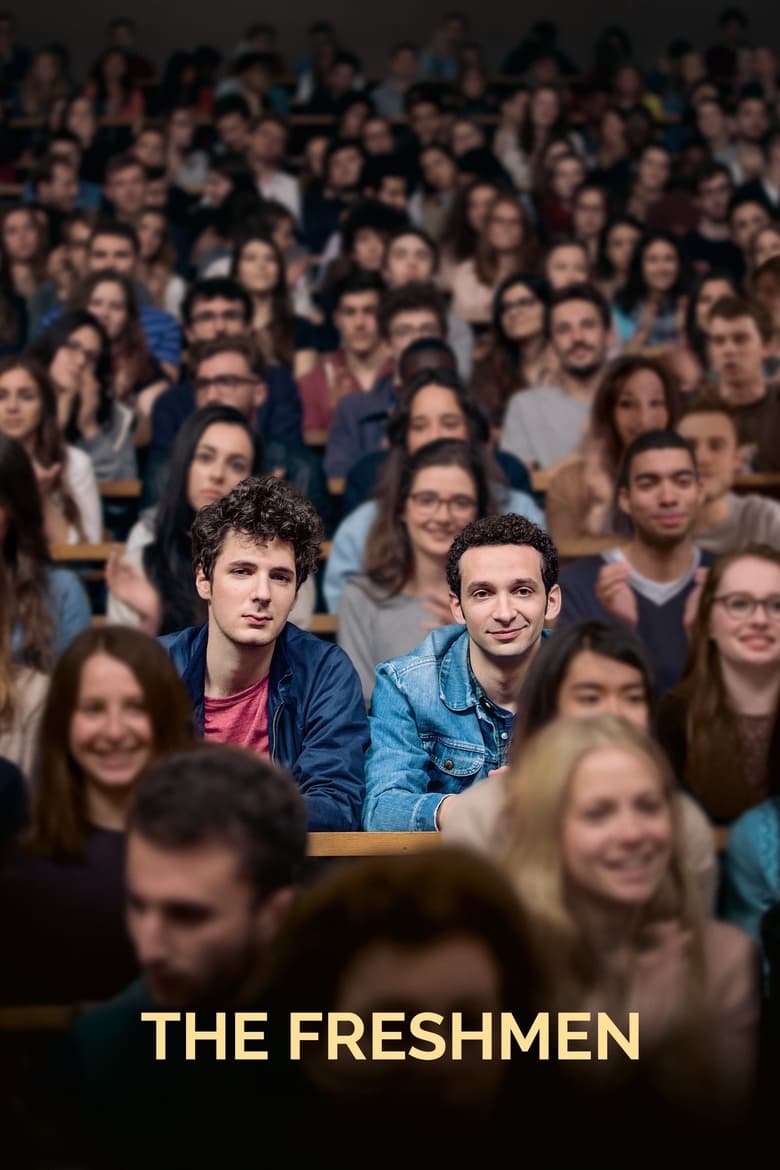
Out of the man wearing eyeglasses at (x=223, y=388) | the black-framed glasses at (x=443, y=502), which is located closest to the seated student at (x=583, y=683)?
the black-framed glasses at (x=443, y=502)

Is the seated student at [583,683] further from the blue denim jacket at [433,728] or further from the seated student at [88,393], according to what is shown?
the seated student at [88,393]

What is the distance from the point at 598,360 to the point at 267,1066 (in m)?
2.71

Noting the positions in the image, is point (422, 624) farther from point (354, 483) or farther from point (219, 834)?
point (219, 834)

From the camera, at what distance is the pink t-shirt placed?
6.81 feet

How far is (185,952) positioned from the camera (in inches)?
48.8

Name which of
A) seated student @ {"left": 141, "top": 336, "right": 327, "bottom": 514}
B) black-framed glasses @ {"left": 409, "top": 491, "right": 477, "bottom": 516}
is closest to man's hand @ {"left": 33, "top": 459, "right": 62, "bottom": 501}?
seated student @ {"left": 141, "top": 336, "right": 327, "bottom": 514}

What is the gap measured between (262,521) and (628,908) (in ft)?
2.89

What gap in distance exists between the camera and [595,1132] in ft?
3.85

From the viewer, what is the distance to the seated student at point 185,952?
121cm

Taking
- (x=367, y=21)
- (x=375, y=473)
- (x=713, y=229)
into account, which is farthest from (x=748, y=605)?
(x=367, y=21)

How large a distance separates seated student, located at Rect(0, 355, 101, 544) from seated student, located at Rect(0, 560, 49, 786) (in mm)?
977

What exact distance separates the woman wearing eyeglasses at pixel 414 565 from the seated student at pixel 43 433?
72 centimetres

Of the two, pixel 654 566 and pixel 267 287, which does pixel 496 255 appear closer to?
pixel 267 287

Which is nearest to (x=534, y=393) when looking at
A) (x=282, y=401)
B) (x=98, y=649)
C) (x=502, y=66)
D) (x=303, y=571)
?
(x=282, y=401)
